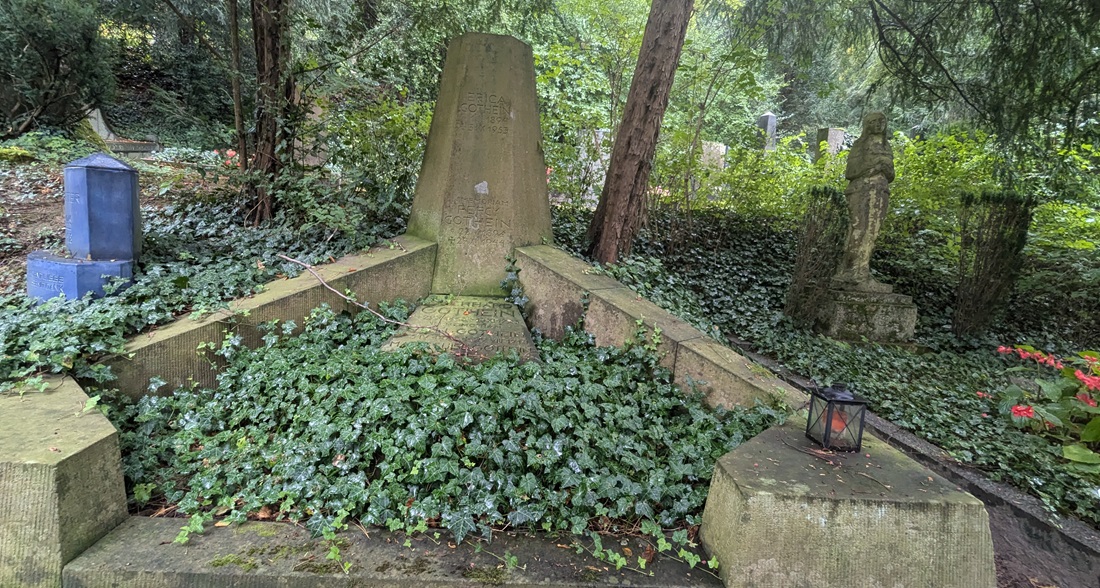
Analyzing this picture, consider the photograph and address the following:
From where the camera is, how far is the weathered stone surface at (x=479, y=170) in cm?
438

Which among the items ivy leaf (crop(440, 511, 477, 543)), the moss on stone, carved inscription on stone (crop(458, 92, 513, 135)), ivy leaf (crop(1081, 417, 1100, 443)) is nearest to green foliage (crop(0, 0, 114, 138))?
carved inscription on stone (crop(458, 92, 513, 135))

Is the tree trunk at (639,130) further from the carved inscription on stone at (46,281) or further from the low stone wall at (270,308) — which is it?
the carved inscription on stone at (46,281)

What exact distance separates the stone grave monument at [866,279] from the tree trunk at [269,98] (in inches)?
258

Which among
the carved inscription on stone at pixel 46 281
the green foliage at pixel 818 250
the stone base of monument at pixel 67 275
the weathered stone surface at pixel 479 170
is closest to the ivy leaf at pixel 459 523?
the weathered stone surface at pixel 479 170

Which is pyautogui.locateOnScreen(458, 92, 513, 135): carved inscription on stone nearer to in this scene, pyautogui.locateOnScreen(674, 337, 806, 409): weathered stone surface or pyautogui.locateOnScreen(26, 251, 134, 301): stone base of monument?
pyautogui.locateOnScreen(674, 337, 806, 409): weathered stone surface

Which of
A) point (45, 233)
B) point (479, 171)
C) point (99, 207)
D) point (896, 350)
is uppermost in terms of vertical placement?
point (479, 171)

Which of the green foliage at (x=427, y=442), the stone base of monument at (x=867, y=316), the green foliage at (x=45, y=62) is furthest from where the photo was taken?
the green foliage at (x=45, y=62)

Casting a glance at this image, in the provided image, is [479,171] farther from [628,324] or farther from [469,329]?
[628,324]

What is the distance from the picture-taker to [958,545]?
6.43ft

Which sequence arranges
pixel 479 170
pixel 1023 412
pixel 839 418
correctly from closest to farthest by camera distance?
pixel 839 418
pixel 1023 412
pixel 479 170

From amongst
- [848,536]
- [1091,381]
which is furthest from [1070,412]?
[848,536]

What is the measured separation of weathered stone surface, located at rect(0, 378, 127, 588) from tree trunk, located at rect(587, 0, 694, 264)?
162 inches

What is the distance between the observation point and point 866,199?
256 inches

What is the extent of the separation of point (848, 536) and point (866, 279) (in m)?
5.72
